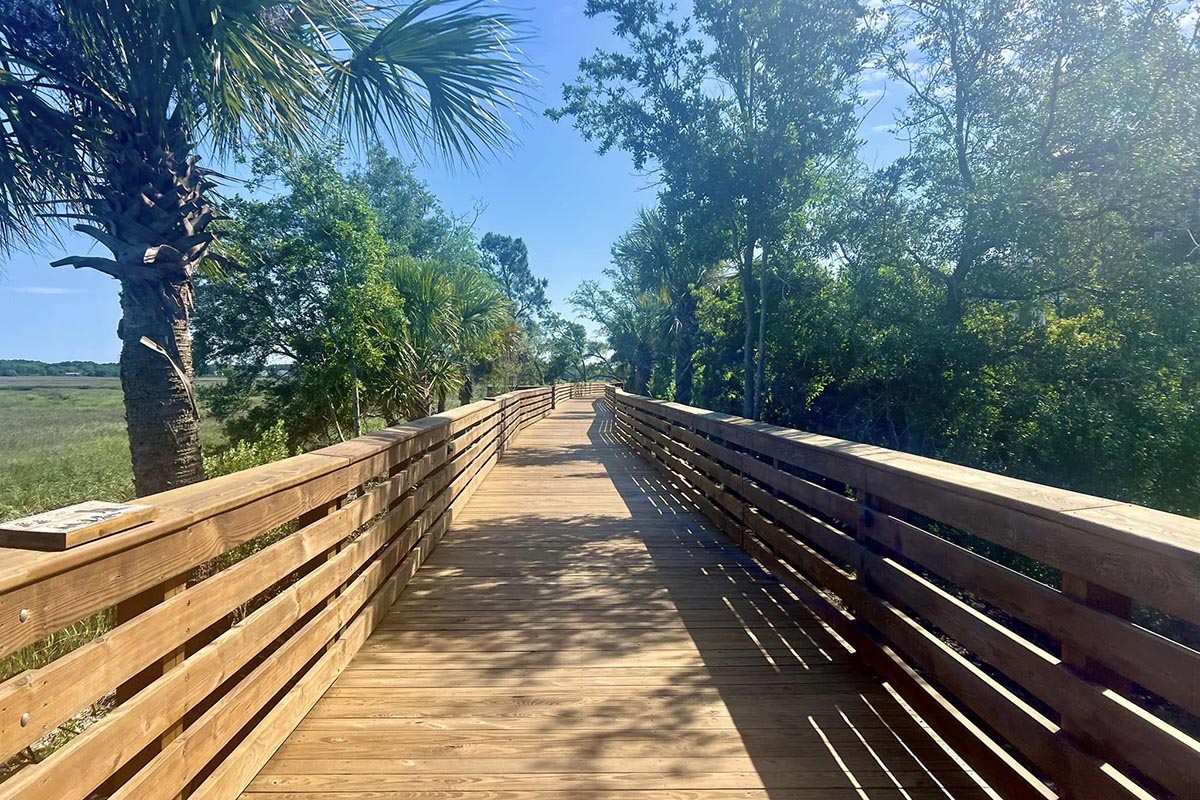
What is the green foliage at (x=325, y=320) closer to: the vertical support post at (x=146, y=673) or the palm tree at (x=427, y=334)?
the palm tree at (x=427, y=334)

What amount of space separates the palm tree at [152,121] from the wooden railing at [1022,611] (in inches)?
137

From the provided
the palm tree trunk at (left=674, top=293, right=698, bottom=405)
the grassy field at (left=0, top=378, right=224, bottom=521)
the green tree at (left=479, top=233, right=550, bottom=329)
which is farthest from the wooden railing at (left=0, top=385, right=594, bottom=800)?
the green tree at (left=479, top=233, right=550, bottom=329)

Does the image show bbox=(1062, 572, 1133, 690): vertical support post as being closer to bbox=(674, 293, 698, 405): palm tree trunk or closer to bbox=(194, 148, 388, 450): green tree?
bbox=(194, 148, 388, 450): green tree

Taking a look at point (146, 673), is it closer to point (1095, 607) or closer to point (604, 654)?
point (604, 654)

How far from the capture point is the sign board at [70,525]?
48.1 inches

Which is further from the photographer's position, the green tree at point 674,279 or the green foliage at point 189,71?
the green tree at point 674,279

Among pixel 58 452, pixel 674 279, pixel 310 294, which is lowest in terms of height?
pixel 58 452

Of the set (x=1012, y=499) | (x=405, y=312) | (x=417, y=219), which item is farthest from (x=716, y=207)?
(x=417, y=219)

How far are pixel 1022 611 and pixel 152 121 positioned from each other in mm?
4472

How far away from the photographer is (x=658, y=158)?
1118 cm

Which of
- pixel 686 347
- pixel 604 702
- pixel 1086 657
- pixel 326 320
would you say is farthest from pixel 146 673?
pixel 686 347

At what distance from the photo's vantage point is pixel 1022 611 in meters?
1.83

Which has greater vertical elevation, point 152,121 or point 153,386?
point 152,121

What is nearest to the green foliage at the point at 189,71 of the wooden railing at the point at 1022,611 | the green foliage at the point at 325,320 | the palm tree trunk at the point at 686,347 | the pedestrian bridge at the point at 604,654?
the pedestrian bridge at the point at 604,654
